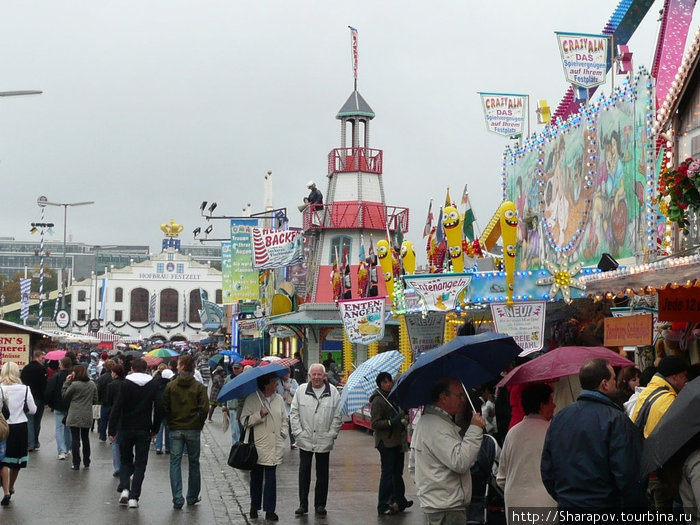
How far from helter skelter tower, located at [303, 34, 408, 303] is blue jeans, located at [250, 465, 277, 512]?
28.1m

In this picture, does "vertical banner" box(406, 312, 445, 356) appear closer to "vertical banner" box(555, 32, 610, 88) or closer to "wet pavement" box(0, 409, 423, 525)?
"wet pavement" box(0, 409, 423, 525)

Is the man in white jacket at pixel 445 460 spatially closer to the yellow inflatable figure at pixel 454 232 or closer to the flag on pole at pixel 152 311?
the yellow inflatable figure at pixel 454 232

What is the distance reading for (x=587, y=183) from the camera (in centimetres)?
1838

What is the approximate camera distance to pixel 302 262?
1752 inches

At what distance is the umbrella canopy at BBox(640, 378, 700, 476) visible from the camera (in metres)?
5.78

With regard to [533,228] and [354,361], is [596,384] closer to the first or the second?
[533,228]

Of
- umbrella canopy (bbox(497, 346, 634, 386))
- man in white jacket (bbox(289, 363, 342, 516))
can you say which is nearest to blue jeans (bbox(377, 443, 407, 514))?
man in white jacket (bbox(289, 363, 342, 516))

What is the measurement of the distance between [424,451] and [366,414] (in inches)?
636

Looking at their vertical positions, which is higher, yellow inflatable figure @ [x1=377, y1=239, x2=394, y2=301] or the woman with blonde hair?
yellow inflatable figure @ [x1=377, y1=239, x2=394, y2=301]

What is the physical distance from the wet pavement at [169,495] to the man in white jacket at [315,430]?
0.27 meters

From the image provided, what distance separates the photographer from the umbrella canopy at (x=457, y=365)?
337 inches

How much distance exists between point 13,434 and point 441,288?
734 cm

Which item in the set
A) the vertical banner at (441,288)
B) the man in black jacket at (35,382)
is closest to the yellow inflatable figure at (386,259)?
the vertical banner at (441,288)

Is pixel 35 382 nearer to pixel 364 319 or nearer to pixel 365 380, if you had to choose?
pixel 365 380
